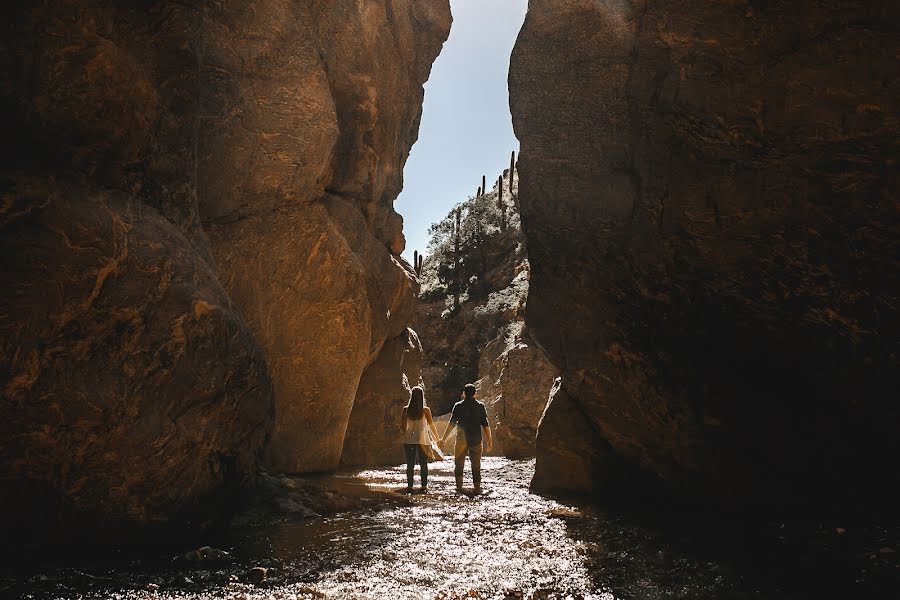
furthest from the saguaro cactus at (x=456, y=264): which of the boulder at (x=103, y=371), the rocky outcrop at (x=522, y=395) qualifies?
the boulder at (x=103, y=371)

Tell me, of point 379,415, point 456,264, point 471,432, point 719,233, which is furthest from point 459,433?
point 456,264

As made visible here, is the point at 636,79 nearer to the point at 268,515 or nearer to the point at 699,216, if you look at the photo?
the point at 699,216

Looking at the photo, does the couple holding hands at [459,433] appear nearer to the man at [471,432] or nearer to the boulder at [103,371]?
the man at [471,432]

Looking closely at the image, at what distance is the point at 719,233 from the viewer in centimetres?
764

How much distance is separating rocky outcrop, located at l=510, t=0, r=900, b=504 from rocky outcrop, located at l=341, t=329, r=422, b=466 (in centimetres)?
A: 739

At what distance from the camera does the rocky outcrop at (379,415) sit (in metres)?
16.9

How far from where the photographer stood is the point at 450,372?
1441 inches

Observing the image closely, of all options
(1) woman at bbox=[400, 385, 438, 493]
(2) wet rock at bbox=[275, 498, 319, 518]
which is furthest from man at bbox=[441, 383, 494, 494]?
(2) wet rock at bbox=[275, 498, 319, 518]

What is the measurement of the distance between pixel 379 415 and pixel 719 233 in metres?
11.3

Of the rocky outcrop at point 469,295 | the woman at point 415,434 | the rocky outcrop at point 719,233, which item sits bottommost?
the woman at point 415,434

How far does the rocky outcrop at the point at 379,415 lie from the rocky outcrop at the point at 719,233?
7.39 metres

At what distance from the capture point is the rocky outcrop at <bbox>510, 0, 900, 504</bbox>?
6.41 meters

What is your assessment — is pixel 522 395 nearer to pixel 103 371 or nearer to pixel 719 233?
pixel 719 233

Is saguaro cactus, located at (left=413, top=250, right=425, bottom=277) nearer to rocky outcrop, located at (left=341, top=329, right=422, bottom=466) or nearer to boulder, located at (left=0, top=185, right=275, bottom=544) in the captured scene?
rocky outcrop, located at (left=341, top=329, right=422, bottom=466)
